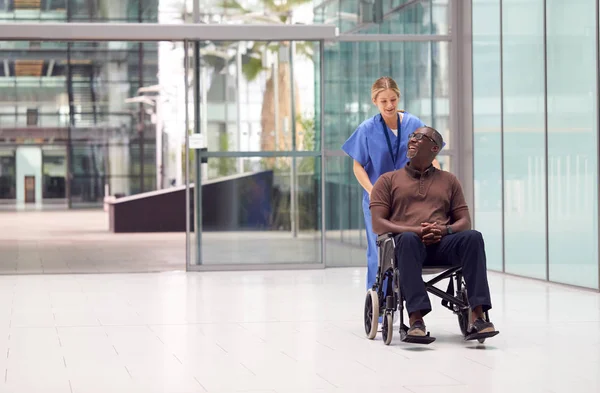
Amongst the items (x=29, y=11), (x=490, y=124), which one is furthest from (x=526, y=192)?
(x=29, y=11)

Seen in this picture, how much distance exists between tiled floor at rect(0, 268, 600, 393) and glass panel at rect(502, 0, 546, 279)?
0.99 meters

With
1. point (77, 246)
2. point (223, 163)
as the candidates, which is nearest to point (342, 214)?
point (223, 163)

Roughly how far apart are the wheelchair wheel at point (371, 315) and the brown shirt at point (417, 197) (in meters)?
0.46

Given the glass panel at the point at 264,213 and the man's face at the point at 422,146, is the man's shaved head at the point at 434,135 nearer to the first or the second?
the man's face at the point at 422,146

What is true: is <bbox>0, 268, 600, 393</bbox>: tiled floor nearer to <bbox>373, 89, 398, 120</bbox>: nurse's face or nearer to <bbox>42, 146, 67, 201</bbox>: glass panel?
<bbox>373, 89, 398, 120</bbox>: nurse's face

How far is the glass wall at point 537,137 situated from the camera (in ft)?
33.3

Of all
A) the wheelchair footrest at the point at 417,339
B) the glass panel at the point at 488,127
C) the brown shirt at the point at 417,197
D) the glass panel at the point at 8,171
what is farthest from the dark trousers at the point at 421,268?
the glass panel at the point at 8,171

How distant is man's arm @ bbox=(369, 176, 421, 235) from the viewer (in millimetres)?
6555

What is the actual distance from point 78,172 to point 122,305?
1602cm

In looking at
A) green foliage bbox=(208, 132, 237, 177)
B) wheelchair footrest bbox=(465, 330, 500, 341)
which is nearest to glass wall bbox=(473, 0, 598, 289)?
green foliage bbox=(208, 132, 237, 177)

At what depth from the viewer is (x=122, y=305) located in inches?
356

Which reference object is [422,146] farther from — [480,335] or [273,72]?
[273,72]

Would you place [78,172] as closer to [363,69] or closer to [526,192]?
[363,69]

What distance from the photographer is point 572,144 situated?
411 inches
